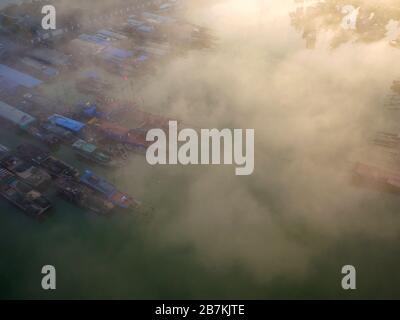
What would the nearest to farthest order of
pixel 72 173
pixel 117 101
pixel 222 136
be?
pixel 72 173 < pixel 222 136 < pixel 117 101

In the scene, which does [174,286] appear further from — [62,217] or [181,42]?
[181,42]

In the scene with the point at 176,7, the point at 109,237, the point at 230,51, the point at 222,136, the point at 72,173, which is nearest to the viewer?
the point at 109,237

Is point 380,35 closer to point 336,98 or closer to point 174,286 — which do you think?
point 336,98

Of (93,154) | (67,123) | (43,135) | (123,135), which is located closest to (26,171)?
(43,135)

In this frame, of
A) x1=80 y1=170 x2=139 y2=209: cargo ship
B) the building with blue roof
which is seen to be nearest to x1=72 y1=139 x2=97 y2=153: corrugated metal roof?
the building with blue roof

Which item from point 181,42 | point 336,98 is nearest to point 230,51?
point 181,42

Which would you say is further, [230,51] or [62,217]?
[230,51]

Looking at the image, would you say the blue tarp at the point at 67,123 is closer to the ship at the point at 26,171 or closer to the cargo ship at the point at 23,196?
the ship at the point at 26,171
